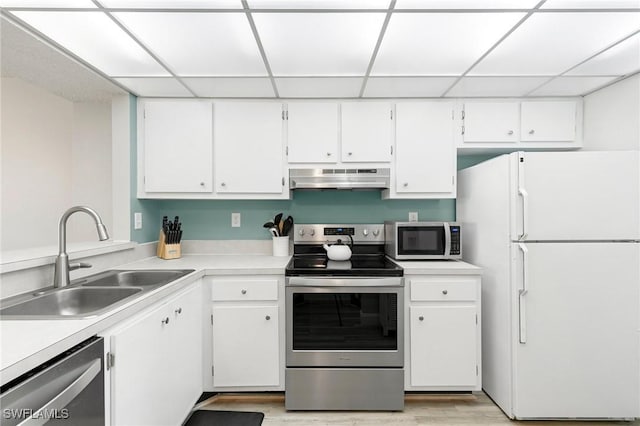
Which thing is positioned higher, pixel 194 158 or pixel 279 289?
pixel 194 158

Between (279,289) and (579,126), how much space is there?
2.54 m

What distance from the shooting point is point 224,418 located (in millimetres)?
2014

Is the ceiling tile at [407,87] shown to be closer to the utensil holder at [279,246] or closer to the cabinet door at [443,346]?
the utensil holder at [279,246]

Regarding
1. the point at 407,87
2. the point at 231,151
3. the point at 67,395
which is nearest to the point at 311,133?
the point at 231,151

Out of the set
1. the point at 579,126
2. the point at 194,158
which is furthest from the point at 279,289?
the point at 579,126

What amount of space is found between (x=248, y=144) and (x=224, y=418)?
73.8 inches

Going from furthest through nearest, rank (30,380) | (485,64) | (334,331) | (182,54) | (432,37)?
1. (334,331)
2. (485,64)
3. (182,54)
4. (432,37)
5. (30,380)

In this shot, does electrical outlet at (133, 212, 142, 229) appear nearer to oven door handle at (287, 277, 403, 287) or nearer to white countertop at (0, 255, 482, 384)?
white countertop at (0, 255, 482, 384)

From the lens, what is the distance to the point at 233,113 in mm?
2463

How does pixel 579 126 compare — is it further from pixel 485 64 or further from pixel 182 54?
pixel 182 54

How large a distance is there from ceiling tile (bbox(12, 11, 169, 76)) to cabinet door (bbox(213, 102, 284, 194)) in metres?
0.55

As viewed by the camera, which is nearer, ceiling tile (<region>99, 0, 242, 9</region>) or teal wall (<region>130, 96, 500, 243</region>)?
ceiling tile (<region>99, 0, 242, 9</region>)

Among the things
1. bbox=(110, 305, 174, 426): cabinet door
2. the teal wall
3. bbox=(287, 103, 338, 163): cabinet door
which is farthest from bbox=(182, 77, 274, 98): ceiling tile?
bbox=(110, 305, 174, 426): cabinet door

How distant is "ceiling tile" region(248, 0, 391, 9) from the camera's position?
4.53 ft
